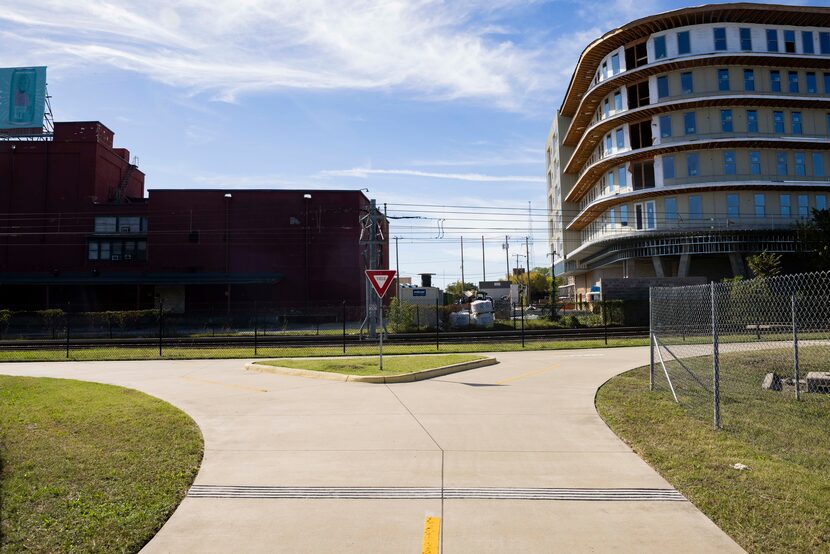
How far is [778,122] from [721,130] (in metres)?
5.40

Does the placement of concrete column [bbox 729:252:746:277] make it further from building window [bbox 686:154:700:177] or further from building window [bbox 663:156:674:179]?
building window [bbox 663:156:674:179]

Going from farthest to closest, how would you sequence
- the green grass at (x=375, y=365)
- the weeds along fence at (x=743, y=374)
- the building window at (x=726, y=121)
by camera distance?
the building window at (x=726, y=121) → the green grass at (x=375, y=365) → the weeds along fence at (x=743, y=374)

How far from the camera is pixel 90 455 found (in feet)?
22.6

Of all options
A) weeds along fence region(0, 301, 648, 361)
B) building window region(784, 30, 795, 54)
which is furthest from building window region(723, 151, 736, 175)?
weeds along fence region(0, 301, 648, 361)

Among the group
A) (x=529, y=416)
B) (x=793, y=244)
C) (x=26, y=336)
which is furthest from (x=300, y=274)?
(x=529, y=416)

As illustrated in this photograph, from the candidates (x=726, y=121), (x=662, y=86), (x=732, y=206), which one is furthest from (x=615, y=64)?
(x=732, y=206)

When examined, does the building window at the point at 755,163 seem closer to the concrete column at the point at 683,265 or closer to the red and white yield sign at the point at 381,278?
the concrete column at the point at 683,265

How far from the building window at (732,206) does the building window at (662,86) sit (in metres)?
9.93

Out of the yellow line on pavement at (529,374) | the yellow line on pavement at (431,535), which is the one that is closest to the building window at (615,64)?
the yellow line on pavement at (529,374)

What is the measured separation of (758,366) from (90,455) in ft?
48.0

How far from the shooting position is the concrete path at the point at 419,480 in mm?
4703

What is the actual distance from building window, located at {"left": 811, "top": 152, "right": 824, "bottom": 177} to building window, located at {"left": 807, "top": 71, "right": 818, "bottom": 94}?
5.33 m

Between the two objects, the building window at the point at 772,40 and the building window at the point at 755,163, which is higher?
the building window at the point at 772,40

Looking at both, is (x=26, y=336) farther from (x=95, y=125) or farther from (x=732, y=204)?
(x=732, y=204)
